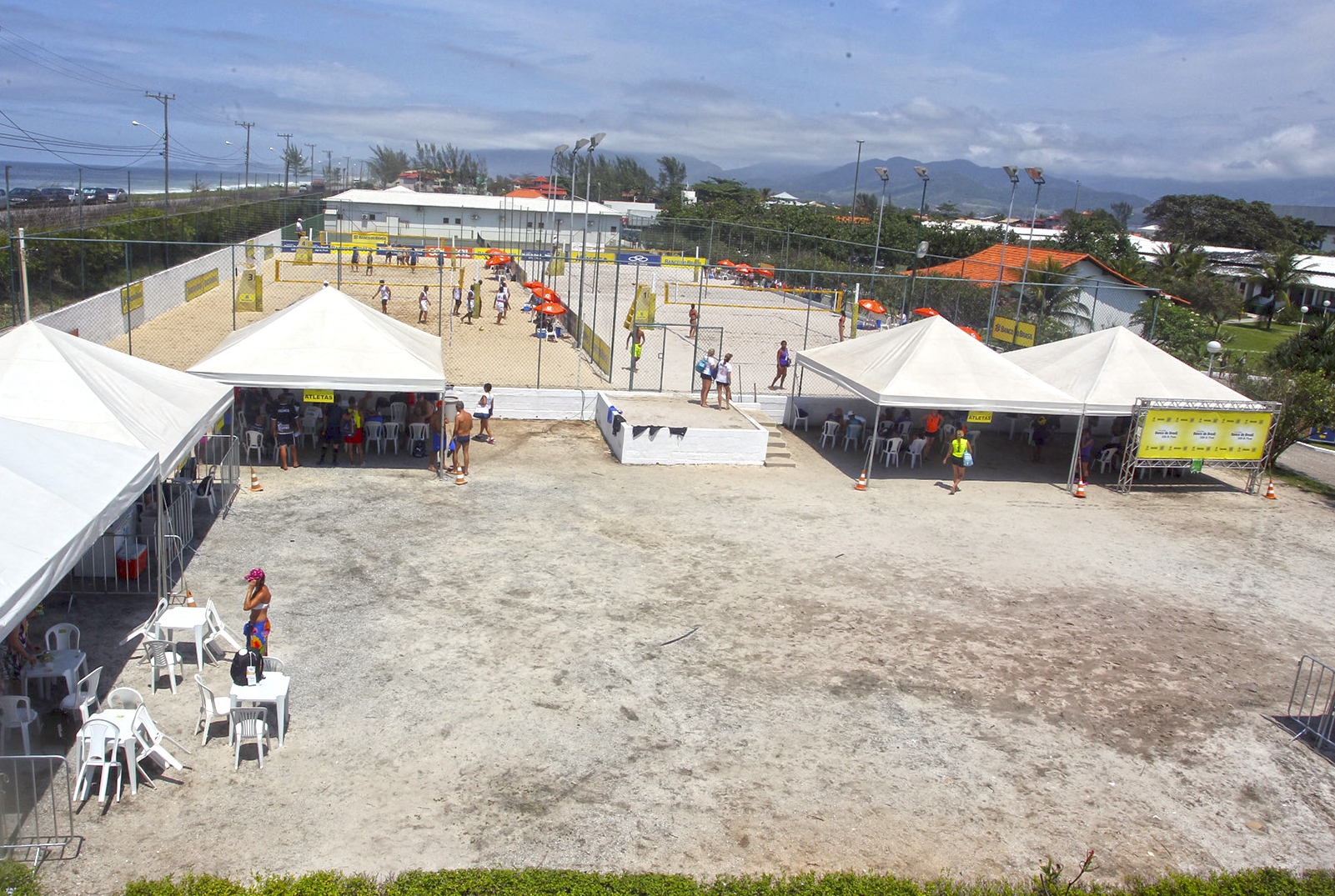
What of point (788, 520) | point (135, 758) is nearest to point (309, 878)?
point (135, 758)

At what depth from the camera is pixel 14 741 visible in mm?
7281

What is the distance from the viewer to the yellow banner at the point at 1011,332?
2669 centimetres

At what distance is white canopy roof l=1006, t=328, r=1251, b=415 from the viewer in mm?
17844

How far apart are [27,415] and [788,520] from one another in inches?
398

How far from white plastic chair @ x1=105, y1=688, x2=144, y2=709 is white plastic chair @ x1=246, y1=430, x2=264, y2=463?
27.3ft

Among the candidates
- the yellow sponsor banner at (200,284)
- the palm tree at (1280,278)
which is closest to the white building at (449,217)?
the yellow sponsor banner at (200,284)

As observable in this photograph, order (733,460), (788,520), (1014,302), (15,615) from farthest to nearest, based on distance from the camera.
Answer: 1. (1014,302)
2. (733,460)
3. (788,520)
4. (15,615)

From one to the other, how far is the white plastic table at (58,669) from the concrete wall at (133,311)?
36.0 ft

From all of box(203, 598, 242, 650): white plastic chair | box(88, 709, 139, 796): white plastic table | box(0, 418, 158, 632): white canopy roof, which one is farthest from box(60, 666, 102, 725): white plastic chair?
box(203, 598, 242, 650): white plastic chair

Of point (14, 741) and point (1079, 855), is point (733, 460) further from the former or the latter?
point (14, 741)

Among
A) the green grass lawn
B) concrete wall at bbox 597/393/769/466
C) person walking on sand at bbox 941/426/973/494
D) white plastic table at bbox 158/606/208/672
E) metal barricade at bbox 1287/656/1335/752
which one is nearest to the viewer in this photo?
white plastic table at bbox 158/606/208/672

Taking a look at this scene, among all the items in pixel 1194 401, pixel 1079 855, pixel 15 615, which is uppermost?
pixel 1194 401

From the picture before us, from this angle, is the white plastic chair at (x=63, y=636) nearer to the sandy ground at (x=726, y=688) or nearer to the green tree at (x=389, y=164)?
the sandy ground at (x=726, y=688)

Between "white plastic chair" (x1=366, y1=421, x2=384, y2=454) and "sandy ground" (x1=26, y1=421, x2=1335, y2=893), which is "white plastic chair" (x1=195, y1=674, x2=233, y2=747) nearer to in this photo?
"sandy ground" (x1=26, y1=421, x2=1335, y2=893)
